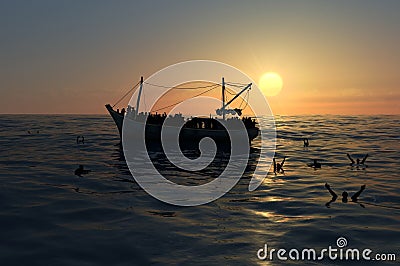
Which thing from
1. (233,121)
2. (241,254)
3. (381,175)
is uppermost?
(233,121)

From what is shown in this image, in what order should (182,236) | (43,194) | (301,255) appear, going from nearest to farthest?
(301,255) → (182,236) → (43,194)

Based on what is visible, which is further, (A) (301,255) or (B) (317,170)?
(B) (317,170)

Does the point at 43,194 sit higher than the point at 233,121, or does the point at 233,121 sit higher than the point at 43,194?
the point at 233,121

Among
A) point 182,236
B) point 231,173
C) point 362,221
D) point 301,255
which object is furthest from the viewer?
point 231,173

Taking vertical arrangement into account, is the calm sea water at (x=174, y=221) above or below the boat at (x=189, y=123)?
below

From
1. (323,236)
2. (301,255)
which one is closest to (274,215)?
(323,236)

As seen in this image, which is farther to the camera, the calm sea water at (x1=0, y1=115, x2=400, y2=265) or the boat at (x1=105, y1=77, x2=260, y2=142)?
the boat at (x1=105, y1=77, x2=260, y2=142)

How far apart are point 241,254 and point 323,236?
4768 mm

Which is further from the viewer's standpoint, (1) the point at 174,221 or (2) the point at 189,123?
(2) the point at 189,123

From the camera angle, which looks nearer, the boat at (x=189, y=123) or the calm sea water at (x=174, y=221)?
the calm sea water at (x=174, y=221)

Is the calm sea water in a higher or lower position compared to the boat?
lower

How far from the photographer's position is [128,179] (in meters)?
31.0

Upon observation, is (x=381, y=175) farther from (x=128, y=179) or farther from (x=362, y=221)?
(x=128, y=179)

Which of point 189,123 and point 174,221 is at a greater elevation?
point 189,123
